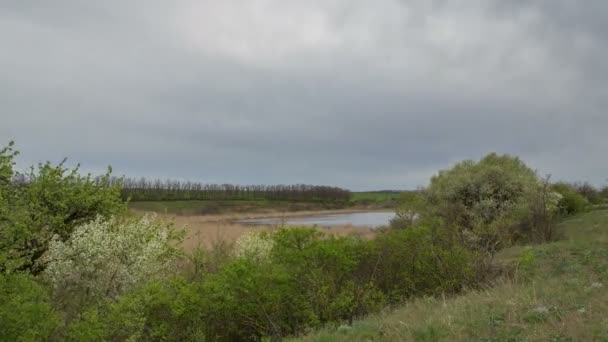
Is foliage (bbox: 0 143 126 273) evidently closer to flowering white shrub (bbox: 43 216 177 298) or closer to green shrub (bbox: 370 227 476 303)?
flowering white shrub (bbox: 43 216 177 298)

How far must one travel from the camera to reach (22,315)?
746cm

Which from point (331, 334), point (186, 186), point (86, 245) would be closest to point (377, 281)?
point (331, 334)

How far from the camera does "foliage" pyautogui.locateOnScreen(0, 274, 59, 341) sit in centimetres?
743

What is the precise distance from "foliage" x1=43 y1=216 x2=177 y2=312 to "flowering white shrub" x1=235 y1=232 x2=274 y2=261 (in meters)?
2.24

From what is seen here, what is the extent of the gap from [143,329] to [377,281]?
4.78 m

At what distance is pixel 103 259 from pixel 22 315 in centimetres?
415

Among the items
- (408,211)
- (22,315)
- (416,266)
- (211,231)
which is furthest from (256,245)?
(408,211)

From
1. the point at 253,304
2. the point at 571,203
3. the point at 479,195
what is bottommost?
the point at 253,304

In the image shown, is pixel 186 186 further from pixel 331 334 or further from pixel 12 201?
pixel 331 334

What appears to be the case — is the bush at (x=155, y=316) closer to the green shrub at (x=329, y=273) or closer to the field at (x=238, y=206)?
the green shrub at (x=329, y=273)

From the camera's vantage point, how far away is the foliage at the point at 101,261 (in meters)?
10.6

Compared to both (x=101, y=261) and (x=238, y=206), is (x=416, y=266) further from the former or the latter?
(x=238, y=206)

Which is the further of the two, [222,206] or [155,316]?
[222,206]

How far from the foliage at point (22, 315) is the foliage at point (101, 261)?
186cm
